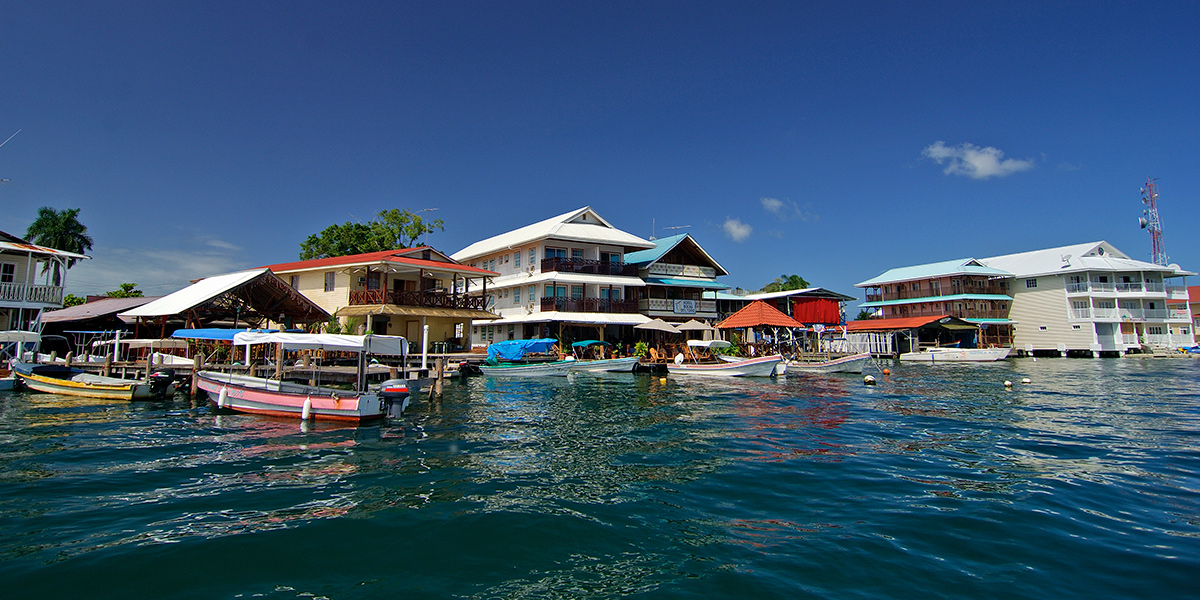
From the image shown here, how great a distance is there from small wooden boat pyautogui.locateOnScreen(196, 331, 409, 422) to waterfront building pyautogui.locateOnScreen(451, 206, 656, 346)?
60.6 feet

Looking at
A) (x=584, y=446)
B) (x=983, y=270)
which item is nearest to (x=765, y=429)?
(x=584, y=446)

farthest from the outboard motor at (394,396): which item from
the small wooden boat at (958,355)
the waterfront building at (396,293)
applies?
the small wooden boat at (958,355)

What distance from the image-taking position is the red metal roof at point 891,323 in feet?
174

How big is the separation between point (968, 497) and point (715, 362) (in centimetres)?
2369

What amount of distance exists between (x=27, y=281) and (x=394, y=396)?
2456 centimetres

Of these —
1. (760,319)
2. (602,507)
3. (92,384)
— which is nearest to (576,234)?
(760,319)

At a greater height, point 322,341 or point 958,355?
point 322,341

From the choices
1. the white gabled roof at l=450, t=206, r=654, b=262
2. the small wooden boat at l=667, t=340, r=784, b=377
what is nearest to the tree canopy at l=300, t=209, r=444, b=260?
the white gabled roof at l=450, t=206, r=654, b=262

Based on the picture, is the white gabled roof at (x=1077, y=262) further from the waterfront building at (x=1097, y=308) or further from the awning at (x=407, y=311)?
the awning at (x=407, y=311)

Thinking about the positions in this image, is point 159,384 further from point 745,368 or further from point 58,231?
point 58,231

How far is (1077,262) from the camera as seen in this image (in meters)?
53.7

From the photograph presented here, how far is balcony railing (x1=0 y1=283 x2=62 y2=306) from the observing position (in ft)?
88.0

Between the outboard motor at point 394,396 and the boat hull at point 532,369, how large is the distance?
480 inches

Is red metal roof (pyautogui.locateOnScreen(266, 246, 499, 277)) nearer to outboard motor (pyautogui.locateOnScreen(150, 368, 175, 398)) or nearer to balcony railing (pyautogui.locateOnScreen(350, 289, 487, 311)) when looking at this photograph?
balcony railing (pyautogui.locateOnScreen(350, 289, 487, 311))
